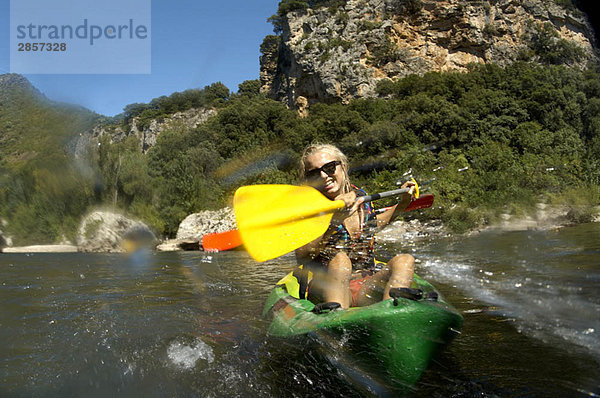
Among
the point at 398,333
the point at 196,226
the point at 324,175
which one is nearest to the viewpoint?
the point at 398,333

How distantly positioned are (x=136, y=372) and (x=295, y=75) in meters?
29.6

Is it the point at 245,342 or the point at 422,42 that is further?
the point at 422,42

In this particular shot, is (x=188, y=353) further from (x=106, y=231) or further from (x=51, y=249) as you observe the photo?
(x=51, y=249)

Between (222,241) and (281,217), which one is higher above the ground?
(281,217)

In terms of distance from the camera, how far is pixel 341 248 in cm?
241

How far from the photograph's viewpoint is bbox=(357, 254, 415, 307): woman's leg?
6.61 ft

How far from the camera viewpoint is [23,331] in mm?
2699

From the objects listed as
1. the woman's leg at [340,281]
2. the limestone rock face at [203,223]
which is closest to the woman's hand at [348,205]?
the woman's leg at [340,281]

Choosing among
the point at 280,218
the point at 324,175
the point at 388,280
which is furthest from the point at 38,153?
the point at 388,280

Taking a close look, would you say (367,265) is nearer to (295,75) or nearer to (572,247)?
(572,247)

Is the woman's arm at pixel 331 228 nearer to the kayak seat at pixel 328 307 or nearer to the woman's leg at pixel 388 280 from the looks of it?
the woman's leg at pixel 388 280

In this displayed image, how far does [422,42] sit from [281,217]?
100ft

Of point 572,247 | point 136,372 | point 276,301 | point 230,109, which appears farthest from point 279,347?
point 230,109

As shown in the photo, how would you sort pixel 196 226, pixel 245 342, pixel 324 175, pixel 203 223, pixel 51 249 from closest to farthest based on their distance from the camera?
pixel 245 342 → pixel 324 175 → pixel 51 249 → pixel 196 226 → pixel 203 223
